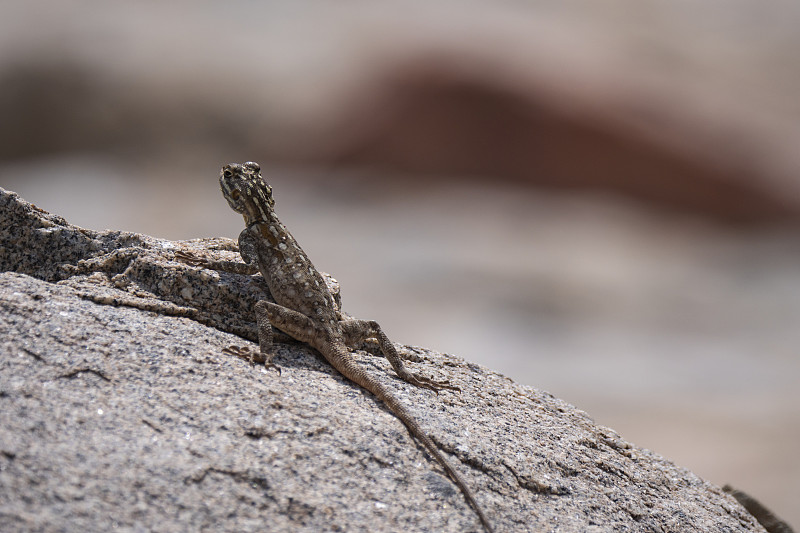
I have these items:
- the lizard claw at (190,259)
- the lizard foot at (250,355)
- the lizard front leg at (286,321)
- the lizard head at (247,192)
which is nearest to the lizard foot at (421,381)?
the lizard front leg at (286,321)

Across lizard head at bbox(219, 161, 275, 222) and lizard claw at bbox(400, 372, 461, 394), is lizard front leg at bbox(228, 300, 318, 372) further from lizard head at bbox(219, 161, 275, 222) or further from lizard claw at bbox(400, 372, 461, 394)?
lizard head at bbox(219, 161, 275, 222)

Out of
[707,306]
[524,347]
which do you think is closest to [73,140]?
[524,347]

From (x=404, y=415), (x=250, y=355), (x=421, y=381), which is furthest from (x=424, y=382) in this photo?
(x=250, y=355)

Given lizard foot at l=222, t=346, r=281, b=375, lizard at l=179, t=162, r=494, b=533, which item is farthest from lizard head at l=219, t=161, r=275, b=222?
lizard foot at l=222, t=346, r=281, b=375

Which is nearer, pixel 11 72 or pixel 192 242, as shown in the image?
pixel 192 242

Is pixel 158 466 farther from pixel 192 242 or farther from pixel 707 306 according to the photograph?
pixel 707 306

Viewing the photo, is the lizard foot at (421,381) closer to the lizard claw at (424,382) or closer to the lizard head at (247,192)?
the lizard claw at (424,382)
